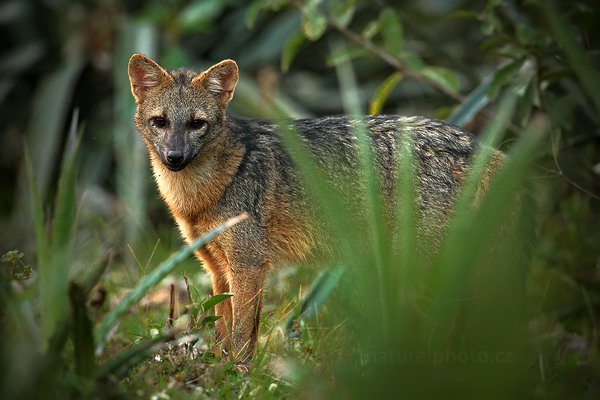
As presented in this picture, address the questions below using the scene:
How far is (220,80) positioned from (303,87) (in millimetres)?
4819

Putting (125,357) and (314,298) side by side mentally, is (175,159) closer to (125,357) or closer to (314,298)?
(314,298)

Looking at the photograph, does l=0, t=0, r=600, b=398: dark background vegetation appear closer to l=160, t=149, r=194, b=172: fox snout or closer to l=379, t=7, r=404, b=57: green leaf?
l=379, t=7, r=404, b=57: green leaf

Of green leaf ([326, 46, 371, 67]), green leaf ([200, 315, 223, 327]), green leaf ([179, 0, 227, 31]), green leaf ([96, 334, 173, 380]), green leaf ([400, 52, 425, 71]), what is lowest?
green leaf ([200, 315, 223, 327])

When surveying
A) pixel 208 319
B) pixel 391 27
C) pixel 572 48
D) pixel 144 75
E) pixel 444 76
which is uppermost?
pixel 572 48

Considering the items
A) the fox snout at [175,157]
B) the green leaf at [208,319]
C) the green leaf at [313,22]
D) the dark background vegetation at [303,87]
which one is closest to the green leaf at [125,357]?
the green leaf at [208,319]

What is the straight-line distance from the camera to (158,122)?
479 centimetres

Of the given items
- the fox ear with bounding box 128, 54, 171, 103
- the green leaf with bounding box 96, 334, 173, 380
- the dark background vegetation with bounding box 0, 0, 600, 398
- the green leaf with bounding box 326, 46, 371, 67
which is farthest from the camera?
the green leaf with bounding box 326, 46, 371, 67

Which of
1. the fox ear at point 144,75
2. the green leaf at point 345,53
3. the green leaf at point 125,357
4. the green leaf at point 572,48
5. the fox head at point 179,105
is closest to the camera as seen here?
the green leaf at point 125,357

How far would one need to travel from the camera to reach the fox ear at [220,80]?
4879 millimetres

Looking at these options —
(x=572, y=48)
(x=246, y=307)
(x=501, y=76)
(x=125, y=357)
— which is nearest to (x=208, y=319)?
(x=246, y=307)

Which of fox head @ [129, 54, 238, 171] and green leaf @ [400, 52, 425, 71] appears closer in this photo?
fox head @ [129, 54, 238, 171]

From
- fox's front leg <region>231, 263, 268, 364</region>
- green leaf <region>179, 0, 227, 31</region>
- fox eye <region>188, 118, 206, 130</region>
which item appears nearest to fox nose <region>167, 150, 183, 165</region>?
fox eye <region>188, 118, 206, 130</region>

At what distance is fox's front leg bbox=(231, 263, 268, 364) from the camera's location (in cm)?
434

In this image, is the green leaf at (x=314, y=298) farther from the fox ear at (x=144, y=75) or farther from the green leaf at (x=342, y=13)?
the green leaf at (x=342, y=13)
